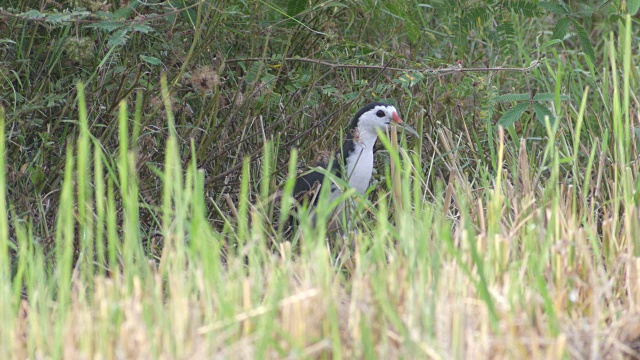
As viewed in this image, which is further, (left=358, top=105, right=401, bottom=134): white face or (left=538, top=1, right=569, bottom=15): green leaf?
(left=358, top=105, right=401, bottom=134): white face

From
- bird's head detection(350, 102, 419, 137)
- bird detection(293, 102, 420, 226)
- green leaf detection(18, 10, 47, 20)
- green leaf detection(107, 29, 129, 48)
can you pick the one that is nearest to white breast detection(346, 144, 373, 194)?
bird detection(293, 102, 420, 226)

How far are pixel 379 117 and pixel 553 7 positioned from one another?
0.95 m

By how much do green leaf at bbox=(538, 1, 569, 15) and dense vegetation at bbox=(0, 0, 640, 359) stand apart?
0.03 feet

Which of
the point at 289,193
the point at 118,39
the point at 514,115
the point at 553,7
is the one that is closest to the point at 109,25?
the point at 118,39

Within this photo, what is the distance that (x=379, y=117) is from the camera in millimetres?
4547

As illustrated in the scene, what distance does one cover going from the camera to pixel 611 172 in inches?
152

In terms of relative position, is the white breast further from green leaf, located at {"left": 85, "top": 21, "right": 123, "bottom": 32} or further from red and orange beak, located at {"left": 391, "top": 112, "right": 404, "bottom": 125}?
green leaf, located at {"left": 85, "top": 21, "right": 123, "bottom": 32}

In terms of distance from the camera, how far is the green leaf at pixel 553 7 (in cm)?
400

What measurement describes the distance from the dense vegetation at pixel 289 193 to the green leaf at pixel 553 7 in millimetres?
10

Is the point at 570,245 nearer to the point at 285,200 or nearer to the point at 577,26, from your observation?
the point at 285,200

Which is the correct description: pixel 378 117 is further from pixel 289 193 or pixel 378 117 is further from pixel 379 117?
pixel 289 193

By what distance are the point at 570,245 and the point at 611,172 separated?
132cm

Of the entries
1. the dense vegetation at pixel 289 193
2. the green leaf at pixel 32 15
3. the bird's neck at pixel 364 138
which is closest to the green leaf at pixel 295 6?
the dense vegetation at pixel 289 193

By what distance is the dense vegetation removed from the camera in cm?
216
